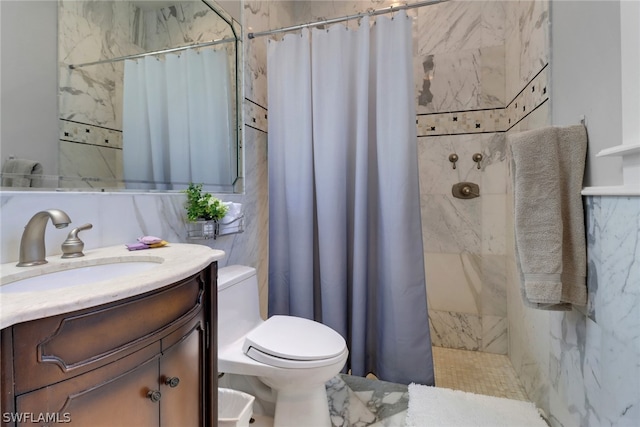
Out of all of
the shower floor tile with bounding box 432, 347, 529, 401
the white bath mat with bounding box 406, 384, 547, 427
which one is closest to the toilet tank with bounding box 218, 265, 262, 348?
the white bath mat with bounding box 406, 384, 547, 427

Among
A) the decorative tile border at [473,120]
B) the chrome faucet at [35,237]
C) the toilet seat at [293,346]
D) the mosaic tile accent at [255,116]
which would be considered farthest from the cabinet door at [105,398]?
the decorative tile border at [473,120]

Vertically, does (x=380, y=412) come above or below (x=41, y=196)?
below

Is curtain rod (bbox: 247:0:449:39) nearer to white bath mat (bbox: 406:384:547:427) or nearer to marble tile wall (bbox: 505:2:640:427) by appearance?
marble tile wall (bbox: 505:2:640:427)

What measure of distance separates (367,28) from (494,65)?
1092mm

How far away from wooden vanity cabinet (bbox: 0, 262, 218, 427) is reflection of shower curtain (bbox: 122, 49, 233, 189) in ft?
2.50

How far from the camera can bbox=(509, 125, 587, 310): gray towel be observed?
103 centimetres

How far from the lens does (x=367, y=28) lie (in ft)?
5.63

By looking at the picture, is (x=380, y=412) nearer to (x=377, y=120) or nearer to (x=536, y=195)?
(x=536, y=195)

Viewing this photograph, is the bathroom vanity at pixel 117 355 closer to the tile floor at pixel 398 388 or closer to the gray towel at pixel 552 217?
the tile floor at pixel 398 388

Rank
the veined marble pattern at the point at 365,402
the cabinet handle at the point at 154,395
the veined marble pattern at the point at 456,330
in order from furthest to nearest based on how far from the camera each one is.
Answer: the veined marble pattern at the point at 456,330
the veined marble pattern at the point at 365,402
the cabinet handle at the point at 154,395

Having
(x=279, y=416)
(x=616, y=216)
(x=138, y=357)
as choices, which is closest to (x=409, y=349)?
(x=279, y=416)

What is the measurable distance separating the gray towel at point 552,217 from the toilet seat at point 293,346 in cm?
78

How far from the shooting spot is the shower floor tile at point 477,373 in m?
1.80

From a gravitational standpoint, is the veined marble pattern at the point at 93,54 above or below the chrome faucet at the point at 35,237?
above
